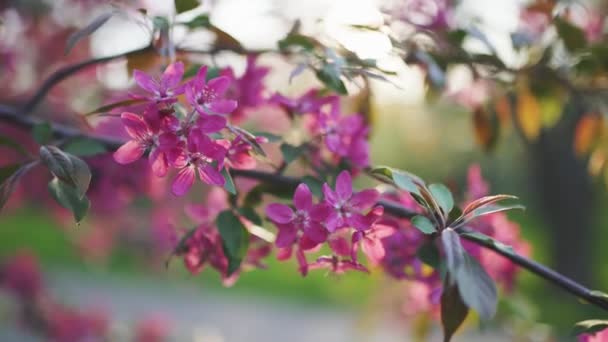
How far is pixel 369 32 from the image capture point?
56cm

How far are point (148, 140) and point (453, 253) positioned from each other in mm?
233

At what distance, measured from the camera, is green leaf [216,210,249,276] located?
511mm

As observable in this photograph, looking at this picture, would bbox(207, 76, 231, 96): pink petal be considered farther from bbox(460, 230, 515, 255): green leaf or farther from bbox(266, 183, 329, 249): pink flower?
bbox(460, 230, 515, 255): green leaf

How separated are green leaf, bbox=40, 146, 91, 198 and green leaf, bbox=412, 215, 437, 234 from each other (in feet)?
0.75

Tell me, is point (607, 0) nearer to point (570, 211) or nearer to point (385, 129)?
point (570, 211)

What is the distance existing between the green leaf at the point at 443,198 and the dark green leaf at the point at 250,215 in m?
0.17

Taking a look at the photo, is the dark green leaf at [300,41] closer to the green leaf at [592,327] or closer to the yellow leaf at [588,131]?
the green leaf at [592,327]

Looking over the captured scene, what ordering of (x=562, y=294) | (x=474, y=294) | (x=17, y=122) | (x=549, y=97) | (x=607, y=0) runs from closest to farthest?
(x=474, y=294) < (x=17, y=122) < (x=549, y=97) < (x=607, y=0) < (x=562, y=294)

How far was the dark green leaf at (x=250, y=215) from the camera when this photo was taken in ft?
1.81

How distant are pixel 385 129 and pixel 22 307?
238 inches

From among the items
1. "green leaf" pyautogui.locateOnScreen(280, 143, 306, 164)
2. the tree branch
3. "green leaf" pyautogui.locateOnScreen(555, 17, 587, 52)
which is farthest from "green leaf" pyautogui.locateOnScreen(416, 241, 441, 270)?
"green leaf" pyautogui.locateOnScreen(555, 17, 587, 52)

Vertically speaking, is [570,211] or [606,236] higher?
[570,211]

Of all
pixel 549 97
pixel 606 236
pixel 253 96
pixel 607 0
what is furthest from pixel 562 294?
pixel 253 96

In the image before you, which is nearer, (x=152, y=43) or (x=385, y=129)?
(x=152, y=43)
